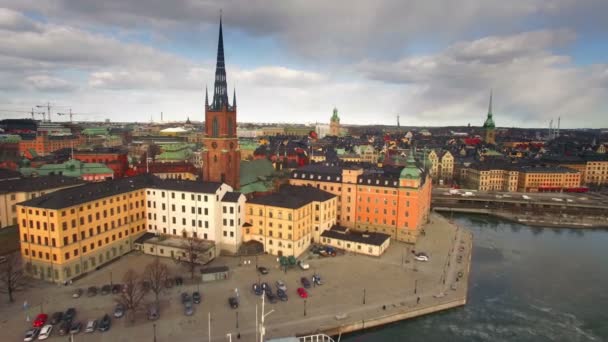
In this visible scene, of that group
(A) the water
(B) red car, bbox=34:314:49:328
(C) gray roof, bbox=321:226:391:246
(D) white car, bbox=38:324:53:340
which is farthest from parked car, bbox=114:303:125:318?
(C) gray roof, bbox=321:226:391:246

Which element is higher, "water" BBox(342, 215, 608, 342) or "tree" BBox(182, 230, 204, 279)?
"tree" BBox(182, 230, 204, 279)

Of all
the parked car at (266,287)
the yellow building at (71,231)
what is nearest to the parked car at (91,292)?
the yellow building at (71,231)

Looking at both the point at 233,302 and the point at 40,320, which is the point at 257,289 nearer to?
the point at 233,302

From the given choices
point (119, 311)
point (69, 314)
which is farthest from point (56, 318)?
point (119, 311)

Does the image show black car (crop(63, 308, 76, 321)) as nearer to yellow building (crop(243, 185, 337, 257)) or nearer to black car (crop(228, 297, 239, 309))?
black car (crop(228, 297, 239, 309))

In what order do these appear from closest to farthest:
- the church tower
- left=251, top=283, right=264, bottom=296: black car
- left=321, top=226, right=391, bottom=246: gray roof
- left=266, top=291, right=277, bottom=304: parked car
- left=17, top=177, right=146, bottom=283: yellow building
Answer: left=266, top=291, right=277, bottom=304: parked car
left=251, top=283, right=264, bottom=296: black car
left=17, top=177, right=146, bottom=283: yellow building
left=321, top=226, right=391, bottom=246: gray roof
the church tower

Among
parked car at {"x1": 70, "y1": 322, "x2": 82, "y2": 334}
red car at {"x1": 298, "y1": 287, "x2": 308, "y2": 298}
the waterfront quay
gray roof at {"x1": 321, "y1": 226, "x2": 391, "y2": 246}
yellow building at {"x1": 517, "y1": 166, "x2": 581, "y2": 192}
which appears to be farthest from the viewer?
yellow building at {"x1": 517, "y1": 166, "x2": 581, "y2": 192}

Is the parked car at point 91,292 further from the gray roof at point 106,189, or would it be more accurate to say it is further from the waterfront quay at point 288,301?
the gray roof at point 106,189
